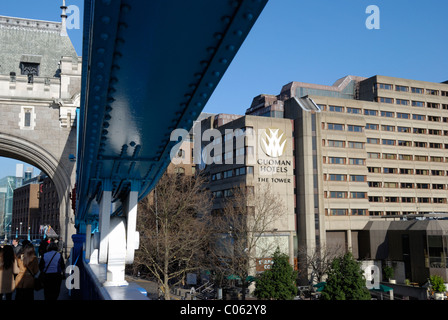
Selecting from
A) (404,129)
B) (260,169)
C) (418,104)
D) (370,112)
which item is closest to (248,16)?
(260,169)

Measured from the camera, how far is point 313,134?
45562mm

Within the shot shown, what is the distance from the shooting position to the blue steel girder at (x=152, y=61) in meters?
2.97

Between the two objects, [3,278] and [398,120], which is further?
[398,120]

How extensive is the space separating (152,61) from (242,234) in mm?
28702

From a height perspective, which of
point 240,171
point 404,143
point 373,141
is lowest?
point 240,171

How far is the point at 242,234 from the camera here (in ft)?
103

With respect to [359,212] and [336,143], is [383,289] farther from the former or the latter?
[336,143]

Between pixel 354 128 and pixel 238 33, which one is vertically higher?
pixel 354 128

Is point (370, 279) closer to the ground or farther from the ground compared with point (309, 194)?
closer to the ground

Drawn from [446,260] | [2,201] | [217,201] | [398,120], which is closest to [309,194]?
[217,201]

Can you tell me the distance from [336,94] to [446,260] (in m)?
26.5

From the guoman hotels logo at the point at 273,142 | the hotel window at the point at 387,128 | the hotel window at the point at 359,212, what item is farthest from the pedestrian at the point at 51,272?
the hotel window at the point at 387,128

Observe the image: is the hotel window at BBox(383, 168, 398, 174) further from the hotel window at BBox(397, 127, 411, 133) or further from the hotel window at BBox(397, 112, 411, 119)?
the hotel window at BBox(397, 112, 411, 119)
